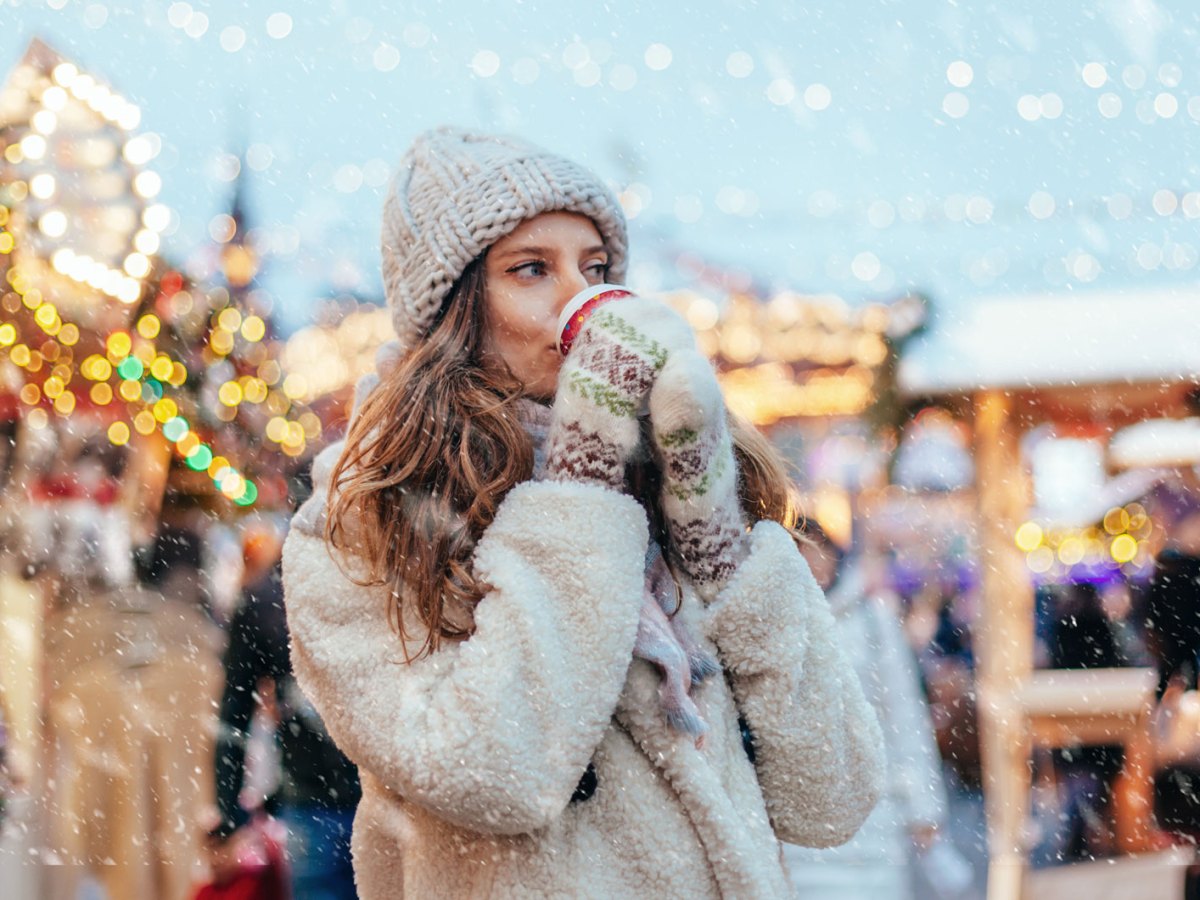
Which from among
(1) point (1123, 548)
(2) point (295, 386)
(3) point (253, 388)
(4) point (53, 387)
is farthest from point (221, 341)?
(1) point (1123, 548)

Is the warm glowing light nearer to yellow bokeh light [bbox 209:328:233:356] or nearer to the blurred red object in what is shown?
yellow bokeh light [bbox 209:328:233:356]

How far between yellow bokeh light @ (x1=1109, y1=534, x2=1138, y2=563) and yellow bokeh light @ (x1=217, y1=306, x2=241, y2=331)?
5365 millimetres

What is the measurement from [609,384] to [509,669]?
0.33m

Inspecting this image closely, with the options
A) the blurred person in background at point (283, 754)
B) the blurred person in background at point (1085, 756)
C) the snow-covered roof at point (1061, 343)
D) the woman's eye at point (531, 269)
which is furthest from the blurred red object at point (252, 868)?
the snow-covered roof at point (1061, 343)

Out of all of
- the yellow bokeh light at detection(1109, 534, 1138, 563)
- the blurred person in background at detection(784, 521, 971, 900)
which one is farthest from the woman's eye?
the yellow bokeh light at detection(1109, 534, 1138, 563)

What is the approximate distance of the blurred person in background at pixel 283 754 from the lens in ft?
11.2

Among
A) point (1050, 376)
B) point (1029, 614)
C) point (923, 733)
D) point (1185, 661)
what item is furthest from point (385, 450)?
point (1029, 614)

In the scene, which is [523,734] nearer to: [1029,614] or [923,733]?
[923,733]

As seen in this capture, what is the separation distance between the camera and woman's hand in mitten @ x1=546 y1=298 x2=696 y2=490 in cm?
140

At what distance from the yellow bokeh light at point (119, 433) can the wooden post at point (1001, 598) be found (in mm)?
4148

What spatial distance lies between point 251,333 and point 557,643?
5759 mm

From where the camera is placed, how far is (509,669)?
1.33 metres

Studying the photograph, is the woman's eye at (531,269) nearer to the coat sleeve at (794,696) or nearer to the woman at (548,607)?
the woman at (548,607)

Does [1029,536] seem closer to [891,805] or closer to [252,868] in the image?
[891,805]
